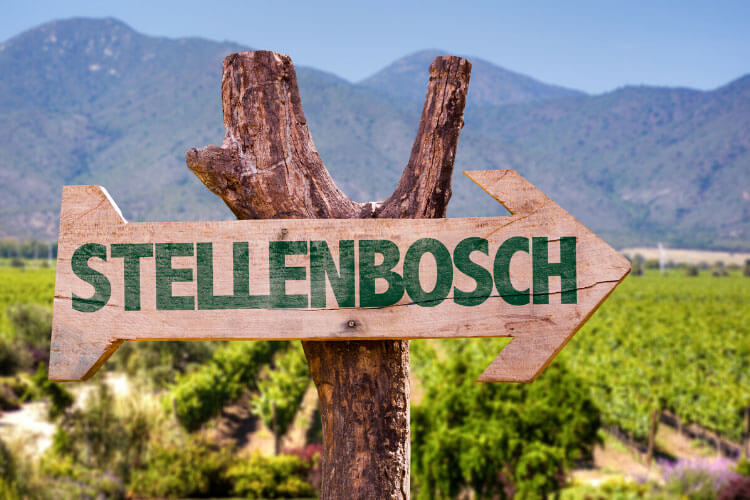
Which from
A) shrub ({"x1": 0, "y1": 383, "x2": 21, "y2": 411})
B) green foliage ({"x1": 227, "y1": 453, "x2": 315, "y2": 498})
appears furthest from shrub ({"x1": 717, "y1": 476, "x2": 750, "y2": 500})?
shrub ({"x1": 0, "y1": 383, "x2": 21, "y2": 411})

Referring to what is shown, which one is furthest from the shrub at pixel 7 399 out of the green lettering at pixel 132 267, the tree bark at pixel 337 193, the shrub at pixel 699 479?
the tree bark at pixel 337 193

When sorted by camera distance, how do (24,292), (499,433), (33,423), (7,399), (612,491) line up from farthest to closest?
(24,292), (7,399), (33,423), (612,491), (499,433)

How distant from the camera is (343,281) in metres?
2.41

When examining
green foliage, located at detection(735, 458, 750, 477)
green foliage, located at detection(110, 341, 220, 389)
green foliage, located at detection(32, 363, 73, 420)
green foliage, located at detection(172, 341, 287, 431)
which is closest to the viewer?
green foliage, located at detection(735, 458, 750, 477)

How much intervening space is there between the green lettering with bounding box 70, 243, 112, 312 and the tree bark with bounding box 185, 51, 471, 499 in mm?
502

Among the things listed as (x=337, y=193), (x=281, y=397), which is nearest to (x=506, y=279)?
(x=337, y=193)

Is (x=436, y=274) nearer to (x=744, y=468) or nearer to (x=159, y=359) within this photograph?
(x=744, y=468)

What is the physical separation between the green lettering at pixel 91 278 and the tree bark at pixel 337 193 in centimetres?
50

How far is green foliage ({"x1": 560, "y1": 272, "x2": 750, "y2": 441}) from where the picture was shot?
20.6 meters

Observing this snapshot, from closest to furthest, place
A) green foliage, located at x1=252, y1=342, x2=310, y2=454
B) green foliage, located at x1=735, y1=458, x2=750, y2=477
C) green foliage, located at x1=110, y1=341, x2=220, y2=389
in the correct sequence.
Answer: green foliage, located at x1=735, y1=458, x2=750, y2=477, green foliage, located at x1=252, y1=342, x2=310, y2=454, green foliage, located at x1=110, y1=341, x2=220, y2=389

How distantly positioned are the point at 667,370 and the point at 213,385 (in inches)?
628

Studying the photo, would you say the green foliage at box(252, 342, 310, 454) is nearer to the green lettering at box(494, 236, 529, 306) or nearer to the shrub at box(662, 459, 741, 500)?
the shrub at box(662, 459, 741, 500)

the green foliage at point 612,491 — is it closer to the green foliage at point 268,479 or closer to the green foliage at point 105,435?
the green foliage at point 268,479

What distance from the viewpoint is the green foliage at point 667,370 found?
67.6 feet
